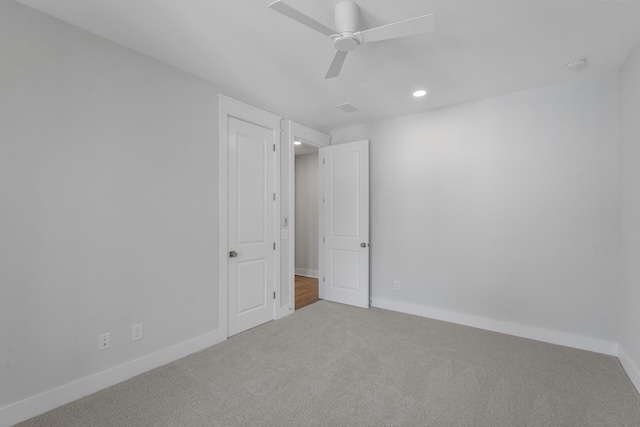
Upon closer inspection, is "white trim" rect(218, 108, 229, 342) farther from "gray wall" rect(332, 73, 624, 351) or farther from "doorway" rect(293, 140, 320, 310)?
"doorway" rect(293, 140, 320, 310)

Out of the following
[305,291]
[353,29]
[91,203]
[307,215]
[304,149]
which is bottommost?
[305,291]

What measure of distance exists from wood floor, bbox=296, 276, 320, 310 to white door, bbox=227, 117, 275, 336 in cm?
89

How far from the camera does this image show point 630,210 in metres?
2.49

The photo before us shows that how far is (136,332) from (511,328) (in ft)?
12.2

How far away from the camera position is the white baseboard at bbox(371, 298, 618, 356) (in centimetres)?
286

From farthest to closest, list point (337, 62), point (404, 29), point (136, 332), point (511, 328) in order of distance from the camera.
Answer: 1. point (511, 328)
2. point (136, 332)
3. point (337, 62)
4. point (404, 29)

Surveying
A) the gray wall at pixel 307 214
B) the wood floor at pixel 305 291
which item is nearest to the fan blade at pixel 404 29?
the wood floor at pixel 305 291

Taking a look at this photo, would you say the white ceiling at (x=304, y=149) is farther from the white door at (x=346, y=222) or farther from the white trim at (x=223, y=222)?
the white trim at (x=223, y=222)

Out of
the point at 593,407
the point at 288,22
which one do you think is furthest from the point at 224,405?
the point at 288,22

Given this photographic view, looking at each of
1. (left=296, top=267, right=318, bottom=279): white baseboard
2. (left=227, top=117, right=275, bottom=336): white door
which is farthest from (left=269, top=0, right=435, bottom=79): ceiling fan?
(left=296, top=267, right=318, bottom=279): white baseboard

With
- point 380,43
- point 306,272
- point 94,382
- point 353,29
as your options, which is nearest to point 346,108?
point 380,43

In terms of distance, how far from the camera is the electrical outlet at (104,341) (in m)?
2.25

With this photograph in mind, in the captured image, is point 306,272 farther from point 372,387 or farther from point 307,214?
point 372,387

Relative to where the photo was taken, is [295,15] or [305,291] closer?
[295,15]
